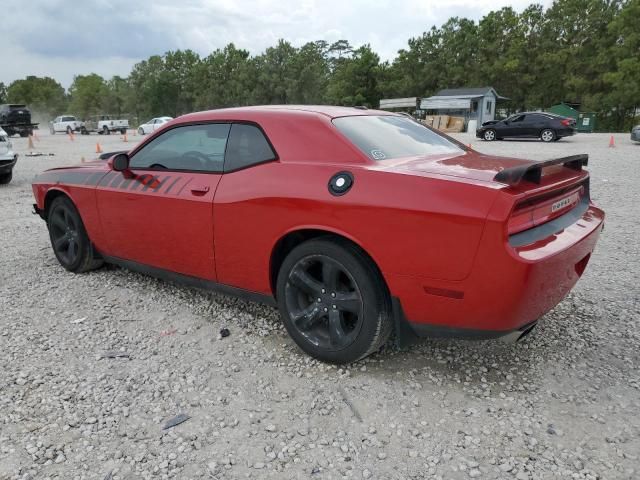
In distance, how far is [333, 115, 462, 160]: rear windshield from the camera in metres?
2.93

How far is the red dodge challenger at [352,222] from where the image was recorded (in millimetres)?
2316

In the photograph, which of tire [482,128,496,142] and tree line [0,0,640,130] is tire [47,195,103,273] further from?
tree line [0,0,640,130]

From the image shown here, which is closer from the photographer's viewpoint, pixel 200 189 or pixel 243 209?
pixel 243 209

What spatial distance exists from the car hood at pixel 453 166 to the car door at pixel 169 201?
1.26m

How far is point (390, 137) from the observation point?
321cm

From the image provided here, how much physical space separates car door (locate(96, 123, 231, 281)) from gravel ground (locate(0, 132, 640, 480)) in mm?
467

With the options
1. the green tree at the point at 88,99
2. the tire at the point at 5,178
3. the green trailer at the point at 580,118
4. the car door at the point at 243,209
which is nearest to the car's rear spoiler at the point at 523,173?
the car door at the point at 243,209

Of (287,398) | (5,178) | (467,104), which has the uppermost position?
(467,104)

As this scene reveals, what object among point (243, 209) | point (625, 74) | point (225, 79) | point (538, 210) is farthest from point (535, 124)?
point (225, 79)

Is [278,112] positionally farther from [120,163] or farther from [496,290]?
[496,290]

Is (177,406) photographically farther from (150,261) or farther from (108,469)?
(150,261)

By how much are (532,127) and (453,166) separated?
21985 mm

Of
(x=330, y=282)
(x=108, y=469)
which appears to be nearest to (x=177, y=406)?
(x=108, y=469)

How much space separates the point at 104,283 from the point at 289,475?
3012 millimetres
